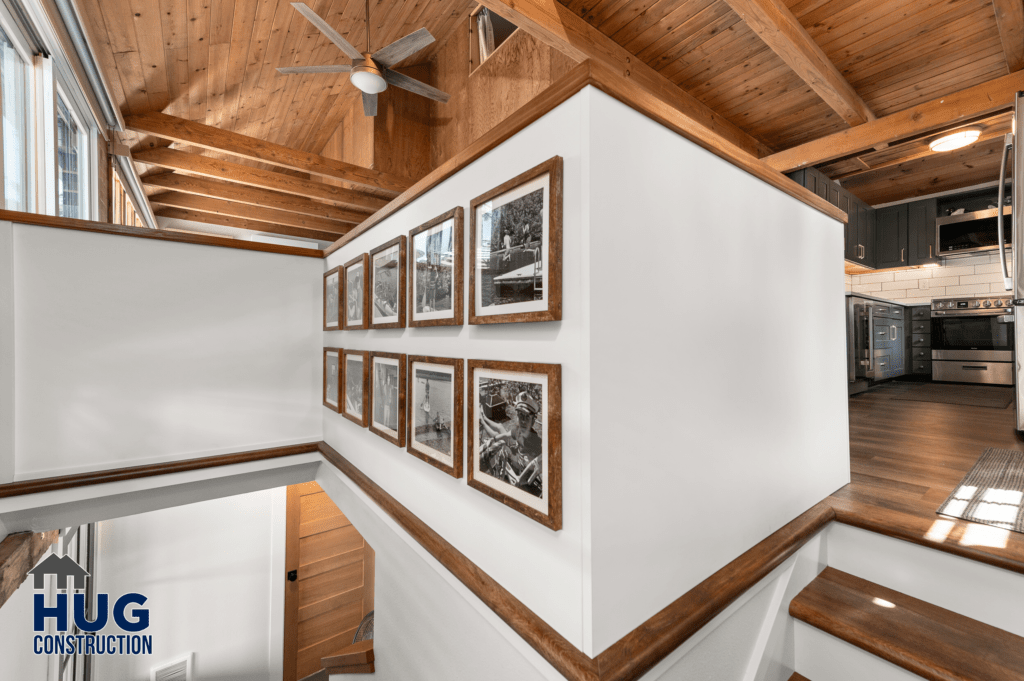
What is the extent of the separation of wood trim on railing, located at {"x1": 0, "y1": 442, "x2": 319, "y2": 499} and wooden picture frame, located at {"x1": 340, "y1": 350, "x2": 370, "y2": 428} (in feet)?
1.98

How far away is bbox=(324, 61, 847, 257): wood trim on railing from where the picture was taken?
0.95 meters

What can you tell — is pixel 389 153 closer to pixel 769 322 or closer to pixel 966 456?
pixel 769 322

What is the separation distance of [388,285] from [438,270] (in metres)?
0.48

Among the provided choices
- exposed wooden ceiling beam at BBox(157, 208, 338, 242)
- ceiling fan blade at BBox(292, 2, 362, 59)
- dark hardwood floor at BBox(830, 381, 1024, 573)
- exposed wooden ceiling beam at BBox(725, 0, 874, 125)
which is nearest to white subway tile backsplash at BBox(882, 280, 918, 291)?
dark hardwood floor at BBox(830, 381, 1024, 573)

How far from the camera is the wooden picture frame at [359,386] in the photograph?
2084mm

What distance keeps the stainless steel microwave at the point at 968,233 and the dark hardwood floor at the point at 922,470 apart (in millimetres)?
2451

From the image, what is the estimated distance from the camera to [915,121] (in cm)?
334

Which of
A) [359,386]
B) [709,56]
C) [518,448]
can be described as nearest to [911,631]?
[518,448]

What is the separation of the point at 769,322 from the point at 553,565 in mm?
1039

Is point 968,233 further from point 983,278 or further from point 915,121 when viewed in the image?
point 915,121

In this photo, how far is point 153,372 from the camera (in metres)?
2.34

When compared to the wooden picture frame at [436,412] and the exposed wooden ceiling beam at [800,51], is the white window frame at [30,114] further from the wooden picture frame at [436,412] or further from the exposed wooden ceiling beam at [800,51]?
the exposed wooden ceiling beam at [800,51]

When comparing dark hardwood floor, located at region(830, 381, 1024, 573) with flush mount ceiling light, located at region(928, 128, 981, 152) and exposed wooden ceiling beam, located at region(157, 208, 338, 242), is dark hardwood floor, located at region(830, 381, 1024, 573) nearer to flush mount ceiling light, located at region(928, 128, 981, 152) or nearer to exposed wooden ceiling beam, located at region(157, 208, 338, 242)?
flush mount ceiling light, located at region(928, 128, 981, 152)

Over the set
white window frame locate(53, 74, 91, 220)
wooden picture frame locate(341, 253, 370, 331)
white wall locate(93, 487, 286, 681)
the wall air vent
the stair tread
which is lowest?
the wall air vent
